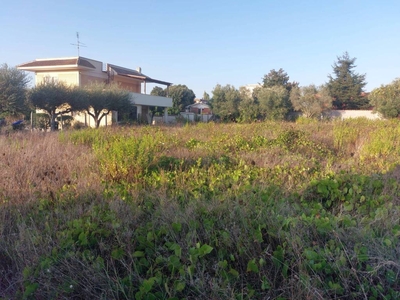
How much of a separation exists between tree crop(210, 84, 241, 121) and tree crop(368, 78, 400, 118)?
12.3 meters

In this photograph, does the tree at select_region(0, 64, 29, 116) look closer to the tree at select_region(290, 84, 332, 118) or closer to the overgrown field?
the overgrown field

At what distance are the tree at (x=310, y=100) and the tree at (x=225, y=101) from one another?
5.41 metres

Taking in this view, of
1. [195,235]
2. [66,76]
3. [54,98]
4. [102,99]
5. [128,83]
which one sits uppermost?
[128,83]

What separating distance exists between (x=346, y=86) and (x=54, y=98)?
3277 centimetres

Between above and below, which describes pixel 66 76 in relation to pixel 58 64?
below

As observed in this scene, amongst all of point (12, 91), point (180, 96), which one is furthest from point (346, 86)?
point (12, 91)

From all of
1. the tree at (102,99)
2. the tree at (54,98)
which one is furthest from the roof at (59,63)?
the tree at (54,98)

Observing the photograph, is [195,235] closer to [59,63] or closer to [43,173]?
[43,173]

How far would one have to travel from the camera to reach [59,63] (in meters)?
26.0

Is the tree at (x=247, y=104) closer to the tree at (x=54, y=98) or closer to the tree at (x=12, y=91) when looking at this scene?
the tree at (x=54, y=98)

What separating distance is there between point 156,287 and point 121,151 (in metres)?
3.14

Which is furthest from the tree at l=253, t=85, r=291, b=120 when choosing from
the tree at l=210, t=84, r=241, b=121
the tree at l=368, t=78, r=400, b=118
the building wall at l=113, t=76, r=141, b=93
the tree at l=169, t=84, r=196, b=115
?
the tree at l=169, t=84, r=196, b=115

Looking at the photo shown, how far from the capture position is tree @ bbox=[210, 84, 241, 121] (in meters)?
32.0

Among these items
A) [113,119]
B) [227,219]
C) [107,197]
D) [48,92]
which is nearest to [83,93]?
[48,92]
